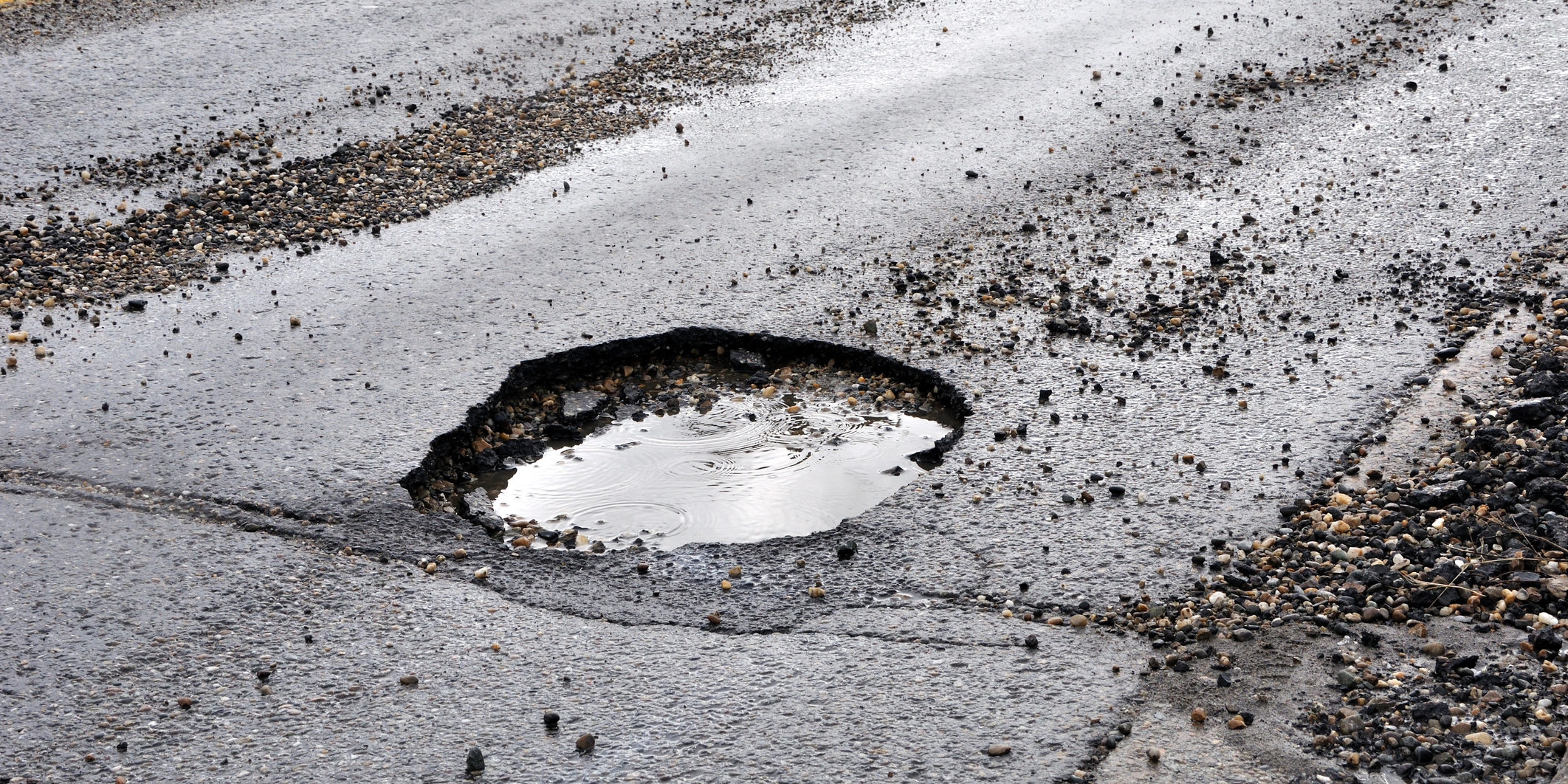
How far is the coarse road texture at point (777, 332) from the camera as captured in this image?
3496 mm

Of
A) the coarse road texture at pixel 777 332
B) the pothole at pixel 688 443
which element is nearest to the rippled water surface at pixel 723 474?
the pothole at pixel 688 443

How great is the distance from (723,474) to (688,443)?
0.28m

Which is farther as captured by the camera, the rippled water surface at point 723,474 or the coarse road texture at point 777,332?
the rippled water surface at point 723,474

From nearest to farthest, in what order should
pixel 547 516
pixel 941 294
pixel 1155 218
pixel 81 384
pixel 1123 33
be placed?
pixel 547 516 < pixel 81 384 < pixel 941 294 < pixel 1155 218 < pixel 1123 33

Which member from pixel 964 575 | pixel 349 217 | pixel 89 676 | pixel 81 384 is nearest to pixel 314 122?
pixel 349 217

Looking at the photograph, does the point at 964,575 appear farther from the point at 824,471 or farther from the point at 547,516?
the point at 547,516

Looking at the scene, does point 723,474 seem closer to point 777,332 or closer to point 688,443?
point 688,443

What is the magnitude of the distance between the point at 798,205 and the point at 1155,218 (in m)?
1.87

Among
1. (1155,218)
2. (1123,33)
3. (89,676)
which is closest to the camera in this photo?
(89,676)

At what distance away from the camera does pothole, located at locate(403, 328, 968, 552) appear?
15.1ft

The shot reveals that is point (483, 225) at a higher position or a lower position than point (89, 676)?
higher

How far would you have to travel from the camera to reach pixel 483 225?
6.80 meters

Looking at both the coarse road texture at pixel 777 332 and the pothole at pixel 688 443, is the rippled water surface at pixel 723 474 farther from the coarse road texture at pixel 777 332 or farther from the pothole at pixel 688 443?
the coarse road texture at pixel 777 332

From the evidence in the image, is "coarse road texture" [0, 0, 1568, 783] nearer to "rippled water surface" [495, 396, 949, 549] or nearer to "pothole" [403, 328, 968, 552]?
"pothole" [403, 328, 968, 552]
